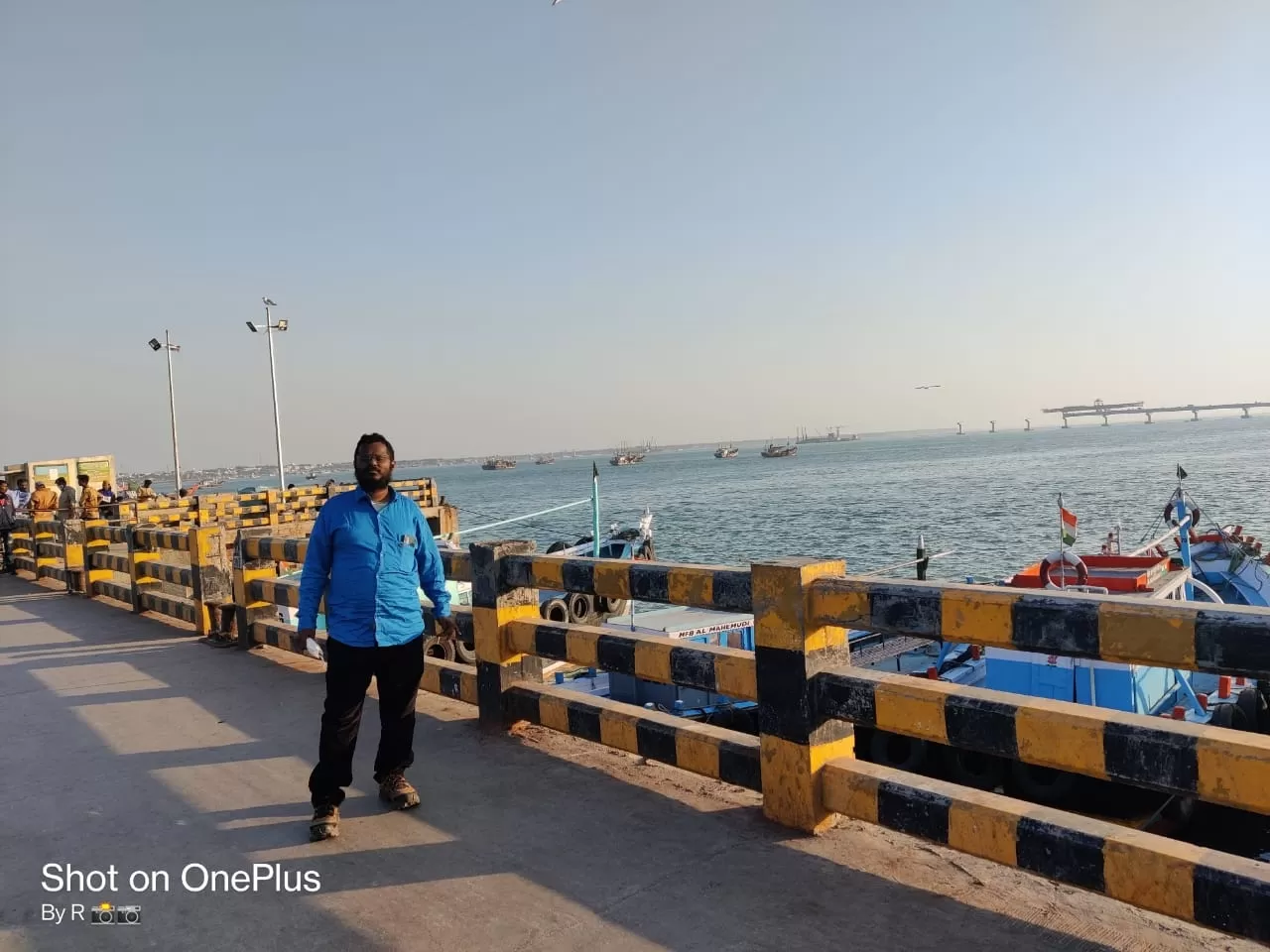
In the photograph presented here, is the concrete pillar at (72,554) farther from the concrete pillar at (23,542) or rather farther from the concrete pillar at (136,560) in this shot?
the concrete pillar at (136,560)

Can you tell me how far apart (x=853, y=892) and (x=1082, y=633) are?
49.1 inches

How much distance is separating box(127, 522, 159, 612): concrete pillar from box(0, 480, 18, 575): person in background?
8318 millimetres

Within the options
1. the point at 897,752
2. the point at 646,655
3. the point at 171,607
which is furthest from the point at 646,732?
the point at 897,752

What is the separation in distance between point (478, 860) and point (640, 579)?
59.3 inches

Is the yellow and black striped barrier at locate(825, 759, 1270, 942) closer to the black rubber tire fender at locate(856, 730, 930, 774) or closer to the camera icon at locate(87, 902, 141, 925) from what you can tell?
the camera icon at locate(87, 902, 141, 925)

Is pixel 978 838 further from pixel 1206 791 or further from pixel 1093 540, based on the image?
pixel 1093 540

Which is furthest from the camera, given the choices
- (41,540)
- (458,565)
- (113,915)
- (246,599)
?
(41,540)

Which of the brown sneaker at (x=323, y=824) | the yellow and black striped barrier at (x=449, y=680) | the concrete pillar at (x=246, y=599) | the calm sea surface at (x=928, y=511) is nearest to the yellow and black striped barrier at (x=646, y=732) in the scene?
the yellow and black striped barrier at (x=449, y=680)

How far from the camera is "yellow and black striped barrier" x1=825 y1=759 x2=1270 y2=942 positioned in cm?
274

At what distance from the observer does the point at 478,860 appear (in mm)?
3801

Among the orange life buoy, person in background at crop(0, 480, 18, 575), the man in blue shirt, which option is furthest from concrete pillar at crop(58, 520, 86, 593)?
the orange life buoy

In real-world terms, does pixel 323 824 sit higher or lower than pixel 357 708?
lower

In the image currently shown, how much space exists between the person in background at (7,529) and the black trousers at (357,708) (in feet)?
53.8

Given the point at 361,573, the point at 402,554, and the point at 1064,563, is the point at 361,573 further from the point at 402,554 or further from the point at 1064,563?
the point at 1064,563
